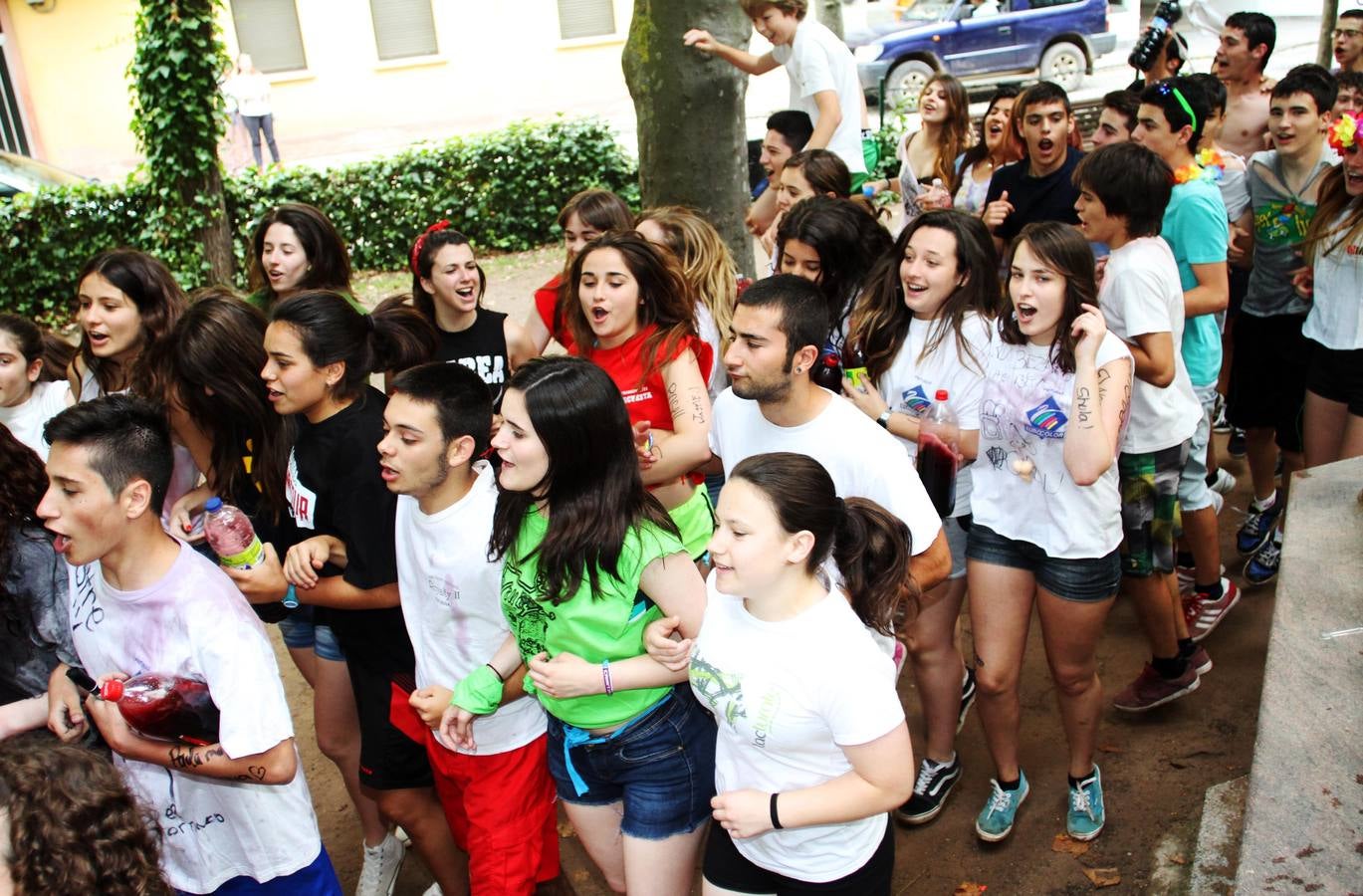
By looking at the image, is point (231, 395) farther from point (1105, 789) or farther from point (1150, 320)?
point (1105, 789)

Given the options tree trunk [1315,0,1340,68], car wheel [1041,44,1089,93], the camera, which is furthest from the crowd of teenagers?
car wheel [1041,44,1089,93]

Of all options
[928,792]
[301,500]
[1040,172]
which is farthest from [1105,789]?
[301,500]

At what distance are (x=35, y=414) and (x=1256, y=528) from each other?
204 inches

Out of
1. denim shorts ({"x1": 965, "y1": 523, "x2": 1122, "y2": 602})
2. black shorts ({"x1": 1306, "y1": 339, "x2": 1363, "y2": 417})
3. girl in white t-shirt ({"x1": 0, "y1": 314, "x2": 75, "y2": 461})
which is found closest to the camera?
denim shorts ({"x1": 965, "y1": 523, "x2": 1122, "y2": 602})

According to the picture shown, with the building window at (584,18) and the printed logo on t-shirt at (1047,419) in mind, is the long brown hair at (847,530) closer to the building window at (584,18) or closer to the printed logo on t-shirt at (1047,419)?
the printed logo on t-shirt at (1047,419)

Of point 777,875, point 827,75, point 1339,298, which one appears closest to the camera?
point 777,875

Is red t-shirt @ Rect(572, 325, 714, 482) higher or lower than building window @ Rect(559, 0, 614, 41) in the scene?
lower

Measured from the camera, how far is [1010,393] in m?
3.54

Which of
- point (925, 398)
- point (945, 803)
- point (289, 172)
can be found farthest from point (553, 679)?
point (289, 172)

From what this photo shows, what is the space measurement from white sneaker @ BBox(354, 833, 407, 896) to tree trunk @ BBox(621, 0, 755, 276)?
391 centimetres

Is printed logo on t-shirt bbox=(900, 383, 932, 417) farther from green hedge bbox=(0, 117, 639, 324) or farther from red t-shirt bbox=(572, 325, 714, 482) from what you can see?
green hedge bbox=(0, 117, 639, 324)

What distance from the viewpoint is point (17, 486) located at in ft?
10.5

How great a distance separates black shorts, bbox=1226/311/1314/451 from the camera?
513cm

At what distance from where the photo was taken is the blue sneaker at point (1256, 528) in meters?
5.25
